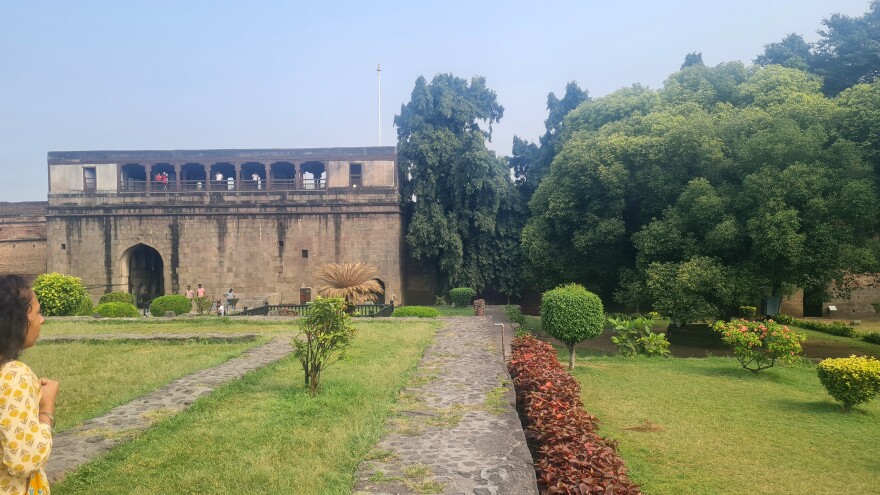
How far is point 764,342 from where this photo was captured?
32.7 ft

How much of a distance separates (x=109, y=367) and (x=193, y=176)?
1781cm

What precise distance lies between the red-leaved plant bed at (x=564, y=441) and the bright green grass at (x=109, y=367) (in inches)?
157

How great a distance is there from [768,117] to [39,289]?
18522 millimetres

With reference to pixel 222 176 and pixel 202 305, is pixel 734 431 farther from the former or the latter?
pixel 222 176

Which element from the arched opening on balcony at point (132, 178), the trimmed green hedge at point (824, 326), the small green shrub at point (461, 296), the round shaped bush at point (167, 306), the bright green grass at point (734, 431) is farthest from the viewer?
the arched opening on balcony at point (132, 178)

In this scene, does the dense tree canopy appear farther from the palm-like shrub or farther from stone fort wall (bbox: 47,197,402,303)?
stone fort wall (bbox: 47,197,402,303)

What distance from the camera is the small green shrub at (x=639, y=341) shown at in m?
11.4

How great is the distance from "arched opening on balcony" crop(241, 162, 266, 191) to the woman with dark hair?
2023cm

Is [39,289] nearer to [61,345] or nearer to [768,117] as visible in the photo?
[61,345]

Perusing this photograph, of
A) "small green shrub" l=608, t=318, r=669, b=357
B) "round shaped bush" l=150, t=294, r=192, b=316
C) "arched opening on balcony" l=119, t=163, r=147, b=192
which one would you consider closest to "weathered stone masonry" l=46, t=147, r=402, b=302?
"arched opening on balcony" l=119, t=163, r=147, b=192

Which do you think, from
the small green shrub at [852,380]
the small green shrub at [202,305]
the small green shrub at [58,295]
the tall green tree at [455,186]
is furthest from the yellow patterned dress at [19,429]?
the tall green tree at [455,186]

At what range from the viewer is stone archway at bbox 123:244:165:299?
22141mm

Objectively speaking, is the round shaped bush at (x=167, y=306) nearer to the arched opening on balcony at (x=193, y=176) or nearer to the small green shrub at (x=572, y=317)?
the arched opening on balcony at (x=193, y=176)

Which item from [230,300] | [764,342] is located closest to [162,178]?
[230,300]
